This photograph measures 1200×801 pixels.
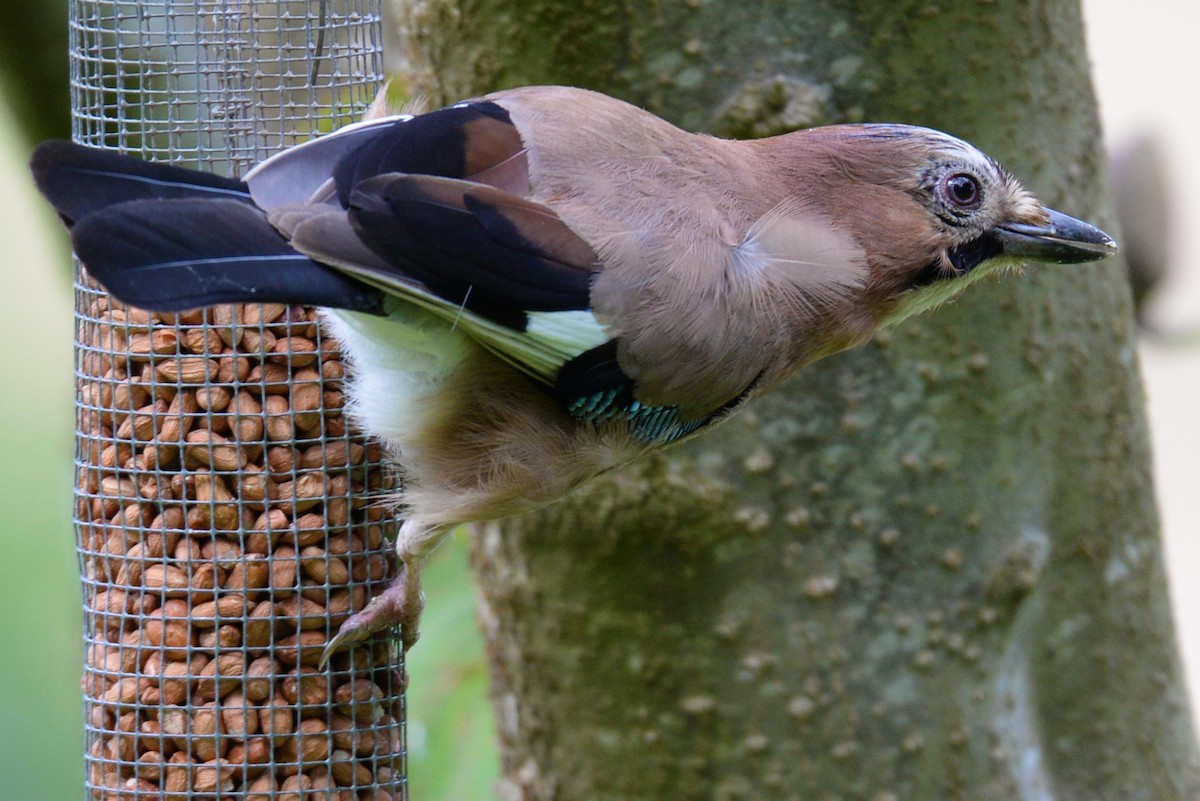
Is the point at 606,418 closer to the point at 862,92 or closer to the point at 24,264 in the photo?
the point at 862,92

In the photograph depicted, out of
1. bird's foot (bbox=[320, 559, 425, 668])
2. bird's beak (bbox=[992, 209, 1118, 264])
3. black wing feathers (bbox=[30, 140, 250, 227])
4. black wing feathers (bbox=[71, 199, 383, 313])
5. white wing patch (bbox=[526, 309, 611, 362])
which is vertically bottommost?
bird's foot (bbox=[320, 559, 425, 668])

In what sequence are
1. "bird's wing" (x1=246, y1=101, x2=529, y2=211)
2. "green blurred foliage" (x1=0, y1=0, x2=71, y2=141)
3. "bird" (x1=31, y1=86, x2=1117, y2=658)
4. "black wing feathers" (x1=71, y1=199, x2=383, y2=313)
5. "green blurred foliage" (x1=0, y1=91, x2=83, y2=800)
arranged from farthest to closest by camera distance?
"green blurred foliage" (x1=0, y1=91, x2=83, y2=800)
"green blurred foliage" (x1=0, y1=0, x2=71, y2=141)
"bird's wing" (x1=246, y1=101, x2=529, y2=211)
"bird" (x1=31, y1=86, x2=1117, y2=658)
"black wing feathers" (x1=71, y1=199, x2=383, y2=313)

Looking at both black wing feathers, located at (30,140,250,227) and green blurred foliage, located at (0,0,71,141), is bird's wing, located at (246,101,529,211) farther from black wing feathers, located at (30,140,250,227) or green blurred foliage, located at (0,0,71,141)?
green blurred foliage, located at (0,0,71,141)

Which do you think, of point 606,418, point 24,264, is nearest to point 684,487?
point 606,418

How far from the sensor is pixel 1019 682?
3.89 metres

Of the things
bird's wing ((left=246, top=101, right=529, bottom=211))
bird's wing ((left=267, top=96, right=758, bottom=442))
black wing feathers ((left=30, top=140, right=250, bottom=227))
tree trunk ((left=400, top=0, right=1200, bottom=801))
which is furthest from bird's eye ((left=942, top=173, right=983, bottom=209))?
black wing feathers ((left=30, top=140, right=250, bottom=227))

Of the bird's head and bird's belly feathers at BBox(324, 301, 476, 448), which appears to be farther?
the bird's head

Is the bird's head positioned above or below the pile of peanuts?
above

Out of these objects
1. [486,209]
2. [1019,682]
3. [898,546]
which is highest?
[486,209]

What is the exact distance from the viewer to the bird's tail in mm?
2213

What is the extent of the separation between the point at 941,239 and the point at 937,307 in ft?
1.35

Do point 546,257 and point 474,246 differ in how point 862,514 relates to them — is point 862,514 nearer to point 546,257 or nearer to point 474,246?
point 546,257

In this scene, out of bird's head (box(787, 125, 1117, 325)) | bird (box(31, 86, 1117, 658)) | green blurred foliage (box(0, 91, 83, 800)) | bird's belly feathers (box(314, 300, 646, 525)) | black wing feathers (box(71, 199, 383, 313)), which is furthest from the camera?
green blurred foliage (box(0, 91, 83, 800))

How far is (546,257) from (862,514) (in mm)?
1476
